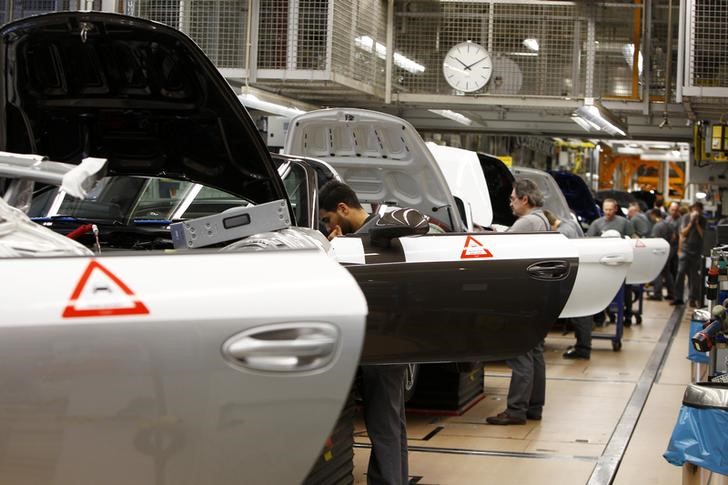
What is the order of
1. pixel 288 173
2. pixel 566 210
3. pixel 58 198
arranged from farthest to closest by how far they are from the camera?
pixel 566 210 → pixel 288 173 → pixel 58 198

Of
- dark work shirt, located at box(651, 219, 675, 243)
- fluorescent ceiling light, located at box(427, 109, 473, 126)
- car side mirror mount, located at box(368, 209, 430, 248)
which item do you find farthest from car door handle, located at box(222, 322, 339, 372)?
dark work shirt, located at box(651, 219, 675, 243)

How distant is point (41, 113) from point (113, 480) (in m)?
2.99

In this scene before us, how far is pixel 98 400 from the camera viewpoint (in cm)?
228

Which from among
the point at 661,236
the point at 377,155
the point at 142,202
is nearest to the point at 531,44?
the point at 661,236

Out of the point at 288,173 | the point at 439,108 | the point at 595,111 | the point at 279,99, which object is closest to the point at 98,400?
the point at 288,173

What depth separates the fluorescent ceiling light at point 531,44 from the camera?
52.2ft

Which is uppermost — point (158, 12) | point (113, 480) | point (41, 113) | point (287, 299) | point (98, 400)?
point (158, 12)

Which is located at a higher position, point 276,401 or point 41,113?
point 41,113

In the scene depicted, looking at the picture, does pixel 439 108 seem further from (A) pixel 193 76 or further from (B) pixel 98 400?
(B) pixel 98 400

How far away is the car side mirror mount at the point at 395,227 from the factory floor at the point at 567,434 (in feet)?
5.84

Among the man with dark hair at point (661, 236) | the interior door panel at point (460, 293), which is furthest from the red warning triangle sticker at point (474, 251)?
the man with dark hair at point (661, 236)

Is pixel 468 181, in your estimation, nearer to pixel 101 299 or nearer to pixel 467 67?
pixel 467 67

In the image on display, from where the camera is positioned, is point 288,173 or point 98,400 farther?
point 288,173

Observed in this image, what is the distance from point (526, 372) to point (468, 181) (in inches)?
117
